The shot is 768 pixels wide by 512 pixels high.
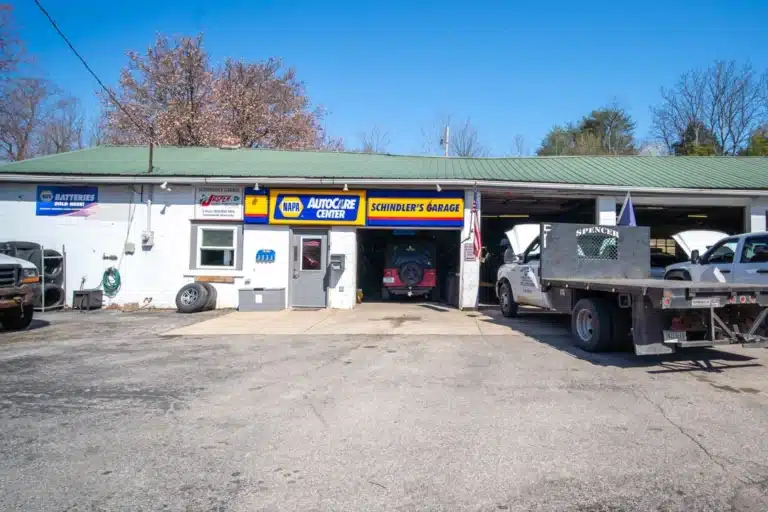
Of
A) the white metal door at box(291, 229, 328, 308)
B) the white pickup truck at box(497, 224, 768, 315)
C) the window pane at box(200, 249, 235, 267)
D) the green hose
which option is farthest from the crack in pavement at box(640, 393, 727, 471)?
the green hose

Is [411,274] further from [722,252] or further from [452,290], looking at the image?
[722,252]

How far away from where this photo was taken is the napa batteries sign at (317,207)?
14234 mm

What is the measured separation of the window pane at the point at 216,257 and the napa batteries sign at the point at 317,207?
1.67m

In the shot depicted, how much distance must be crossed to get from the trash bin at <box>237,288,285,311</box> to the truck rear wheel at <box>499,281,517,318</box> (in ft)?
20.4

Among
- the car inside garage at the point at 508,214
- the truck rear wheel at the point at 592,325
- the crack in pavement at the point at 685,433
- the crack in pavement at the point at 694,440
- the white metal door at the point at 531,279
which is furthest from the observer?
the car inside garage at the point at 508,214

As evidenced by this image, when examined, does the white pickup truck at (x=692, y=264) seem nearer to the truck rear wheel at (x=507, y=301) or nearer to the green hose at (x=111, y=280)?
the truck rear wheel at (x=507, y=301)

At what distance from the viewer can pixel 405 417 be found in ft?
16.0

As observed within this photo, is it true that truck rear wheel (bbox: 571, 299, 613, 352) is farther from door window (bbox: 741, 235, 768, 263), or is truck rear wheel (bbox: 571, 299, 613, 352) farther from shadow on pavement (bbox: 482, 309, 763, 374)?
door window (bbox: 741, 235, 768, 263)

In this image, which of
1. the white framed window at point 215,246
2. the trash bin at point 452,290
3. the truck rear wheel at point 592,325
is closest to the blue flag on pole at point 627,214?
the trash bin at point 452,290

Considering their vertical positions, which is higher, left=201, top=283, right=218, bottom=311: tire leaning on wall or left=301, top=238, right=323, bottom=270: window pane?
left=301, top=238, right=323, bottom=270: window pane

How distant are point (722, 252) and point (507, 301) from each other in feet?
15.8

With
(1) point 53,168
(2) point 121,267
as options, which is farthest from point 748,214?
(1) point 53,168

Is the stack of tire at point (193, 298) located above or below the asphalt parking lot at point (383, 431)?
above

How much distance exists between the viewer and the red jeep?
16.0 m
